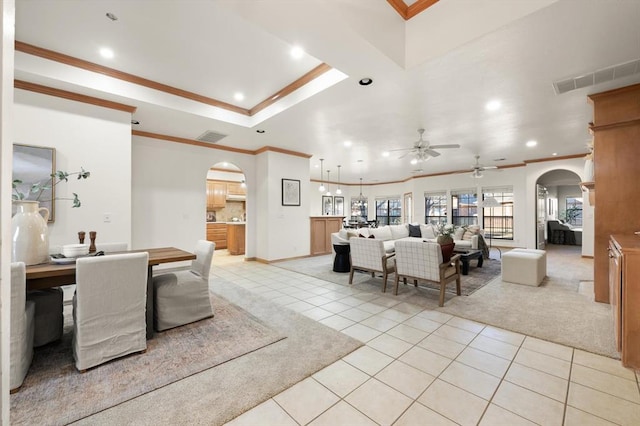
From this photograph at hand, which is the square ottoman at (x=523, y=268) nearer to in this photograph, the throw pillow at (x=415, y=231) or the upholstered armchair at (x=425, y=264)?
the upholstered armchair at (x=425, y=264)

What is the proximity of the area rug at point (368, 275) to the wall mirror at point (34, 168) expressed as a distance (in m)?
3.84

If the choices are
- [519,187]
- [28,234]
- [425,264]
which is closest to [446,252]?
[425,264]

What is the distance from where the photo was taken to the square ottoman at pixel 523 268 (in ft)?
13.6

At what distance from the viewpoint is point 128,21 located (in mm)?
2514

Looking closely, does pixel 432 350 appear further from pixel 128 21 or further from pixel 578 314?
pixel 128 21

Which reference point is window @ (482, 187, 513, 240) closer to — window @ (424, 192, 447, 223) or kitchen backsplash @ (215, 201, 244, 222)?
window @ (424, 192, 447, 223)

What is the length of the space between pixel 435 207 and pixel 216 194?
26.8ft

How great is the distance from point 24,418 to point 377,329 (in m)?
2.59

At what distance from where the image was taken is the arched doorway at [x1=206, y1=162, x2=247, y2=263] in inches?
305

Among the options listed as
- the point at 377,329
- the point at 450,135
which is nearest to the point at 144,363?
the point at 377,329

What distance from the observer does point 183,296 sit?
9.05ft

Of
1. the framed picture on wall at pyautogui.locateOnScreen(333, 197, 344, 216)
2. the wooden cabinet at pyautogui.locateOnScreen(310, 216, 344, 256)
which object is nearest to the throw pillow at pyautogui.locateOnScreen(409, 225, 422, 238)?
the wooden cabinet at pyautogui.locateOnScreen(310, 216, 344, 256)

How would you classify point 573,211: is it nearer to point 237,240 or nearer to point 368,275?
point 368,275

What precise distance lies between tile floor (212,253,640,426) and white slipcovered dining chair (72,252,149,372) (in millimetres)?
1290
